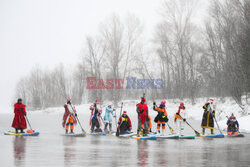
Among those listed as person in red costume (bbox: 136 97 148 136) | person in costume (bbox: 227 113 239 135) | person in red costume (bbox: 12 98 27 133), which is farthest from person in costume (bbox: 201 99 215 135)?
person in red costume (bbox: 12 98 27 133)

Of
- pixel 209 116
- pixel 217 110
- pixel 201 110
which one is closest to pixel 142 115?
pixel 209 116

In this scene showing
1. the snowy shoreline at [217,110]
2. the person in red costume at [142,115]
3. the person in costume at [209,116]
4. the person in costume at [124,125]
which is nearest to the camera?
the person in red costume at [142,115]

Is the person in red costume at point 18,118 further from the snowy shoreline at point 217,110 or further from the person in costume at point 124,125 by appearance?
the snowy shoreline at point 217,110

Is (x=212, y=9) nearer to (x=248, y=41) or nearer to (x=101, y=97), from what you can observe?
(x=248, y=41)

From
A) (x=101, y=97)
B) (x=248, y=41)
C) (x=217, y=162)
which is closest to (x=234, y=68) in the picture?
(x=248, y=41)

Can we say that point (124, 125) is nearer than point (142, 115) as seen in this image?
No

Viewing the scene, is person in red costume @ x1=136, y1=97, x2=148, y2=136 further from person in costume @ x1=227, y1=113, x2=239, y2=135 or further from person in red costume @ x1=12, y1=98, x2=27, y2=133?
person in red costume @ x1=12, y1=98, x2=27, y2=133

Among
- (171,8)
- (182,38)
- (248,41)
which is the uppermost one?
(171,8)

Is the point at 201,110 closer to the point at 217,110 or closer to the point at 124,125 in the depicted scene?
the point at 217,110

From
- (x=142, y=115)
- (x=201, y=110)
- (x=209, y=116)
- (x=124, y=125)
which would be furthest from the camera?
(x=201, y=110)

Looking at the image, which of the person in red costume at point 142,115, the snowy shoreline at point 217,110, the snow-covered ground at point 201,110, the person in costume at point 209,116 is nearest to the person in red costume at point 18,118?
the person in red costume at point 142,115

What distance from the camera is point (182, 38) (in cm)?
4847

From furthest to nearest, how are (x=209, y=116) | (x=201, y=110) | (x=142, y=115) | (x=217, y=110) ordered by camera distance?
(x=201, y=110) → (x=217, y=110) → (x=209, y=116) → (x=142, y=115)

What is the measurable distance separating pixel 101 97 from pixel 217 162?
54.6 m
